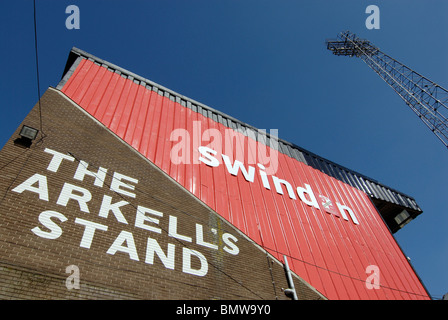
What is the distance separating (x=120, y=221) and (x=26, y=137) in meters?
3.68

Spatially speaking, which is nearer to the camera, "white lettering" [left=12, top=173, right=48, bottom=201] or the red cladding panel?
"white lettering" [left=12, top=173, right=48, bottom=201]

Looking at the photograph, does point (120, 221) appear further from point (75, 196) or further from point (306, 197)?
point (306, 197)

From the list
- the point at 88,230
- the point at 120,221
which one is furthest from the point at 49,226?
the point at 120,221

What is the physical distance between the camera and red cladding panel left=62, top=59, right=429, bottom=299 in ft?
39.5

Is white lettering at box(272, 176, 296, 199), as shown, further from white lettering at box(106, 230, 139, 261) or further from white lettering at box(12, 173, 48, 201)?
white lettering at box(12, 173, 48, 201)

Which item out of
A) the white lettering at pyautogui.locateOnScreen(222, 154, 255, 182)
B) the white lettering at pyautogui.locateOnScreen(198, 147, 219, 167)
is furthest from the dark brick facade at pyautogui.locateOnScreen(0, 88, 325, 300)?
the white lettering at pyautogui.locateOnScreen(222, 154, 255, 182)

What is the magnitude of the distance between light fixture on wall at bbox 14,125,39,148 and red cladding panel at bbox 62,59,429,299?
9.82 ft

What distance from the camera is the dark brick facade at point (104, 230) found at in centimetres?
712

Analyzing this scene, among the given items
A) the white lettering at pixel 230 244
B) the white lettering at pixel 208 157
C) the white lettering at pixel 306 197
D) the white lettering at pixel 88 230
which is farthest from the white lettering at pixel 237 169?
the white lettering at pixel 88 230

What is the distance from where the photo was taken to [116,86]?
14.3 m

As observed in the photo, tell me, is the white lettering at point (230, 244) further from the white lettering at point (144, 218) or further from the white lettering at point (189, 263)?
the white lettering at point (144, 218)

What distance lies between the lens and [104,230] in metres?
8.47

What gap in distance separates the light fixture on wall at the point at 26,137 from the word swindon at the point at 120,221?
0.53m
